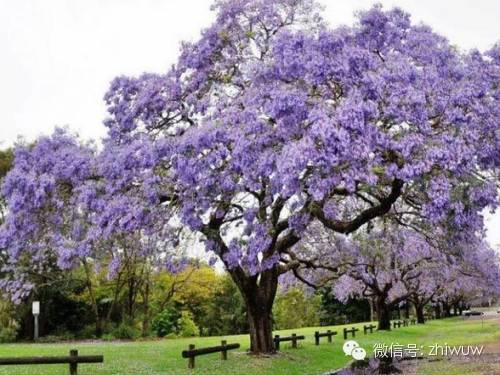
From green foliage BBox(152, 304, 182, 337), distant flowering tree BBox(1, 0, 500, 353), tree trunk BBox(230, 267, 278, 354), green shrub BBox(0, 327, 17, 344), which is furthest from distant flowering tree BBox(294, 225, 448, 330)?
green shrub BBox(0, 327, 17, 344)

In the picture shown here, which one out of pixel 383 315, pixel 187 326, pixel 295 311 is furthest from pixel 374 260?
pixel 295 311

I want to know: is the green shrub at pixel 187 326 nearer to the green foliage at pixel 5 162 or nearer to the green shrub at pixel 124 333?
the green shrub at pixel 124 333

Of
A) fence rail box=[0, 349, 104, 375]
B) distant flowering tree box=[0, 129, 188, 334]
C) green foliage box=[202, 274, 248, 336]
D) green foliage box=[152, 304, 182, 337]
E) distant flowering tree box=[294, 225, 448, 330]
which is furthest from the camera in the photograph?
green foliage box=[202, 274, 248, 336]

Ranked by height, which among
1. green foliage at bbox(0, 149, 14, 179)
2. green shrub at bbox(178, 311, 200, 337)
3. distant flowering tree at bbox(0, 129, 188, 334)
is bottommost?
green shrub at bbox(178, 311, 200, 337)

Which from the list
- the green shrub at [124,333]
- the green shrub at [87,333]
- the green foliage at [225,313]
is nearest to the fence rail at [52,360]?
the green shrub at [124,333]

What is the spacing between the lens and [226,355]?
80.4ft

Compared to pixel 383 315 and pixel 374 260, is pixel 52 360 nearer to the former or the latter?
pixel 374 260

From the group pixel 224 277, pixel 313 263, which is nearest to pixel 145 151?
pixel 313 263

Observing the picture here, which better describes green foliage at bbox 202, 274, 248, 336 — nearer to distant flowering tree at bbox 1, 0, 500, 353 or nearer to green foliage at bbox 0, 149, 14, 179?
green foliage at bbox 0, 149, 14, 179

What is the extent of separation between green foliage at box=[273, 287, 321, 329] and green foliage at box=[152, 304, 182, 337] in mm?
17621

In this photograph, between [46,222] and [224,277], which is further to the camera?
[224,277]

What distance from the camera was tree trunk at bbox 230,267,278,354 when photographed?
84.0ft

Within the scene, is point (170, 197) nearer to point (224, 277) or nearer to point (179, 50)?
point (179, 50)

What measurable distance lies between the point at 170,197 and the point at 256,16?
6651 mm
